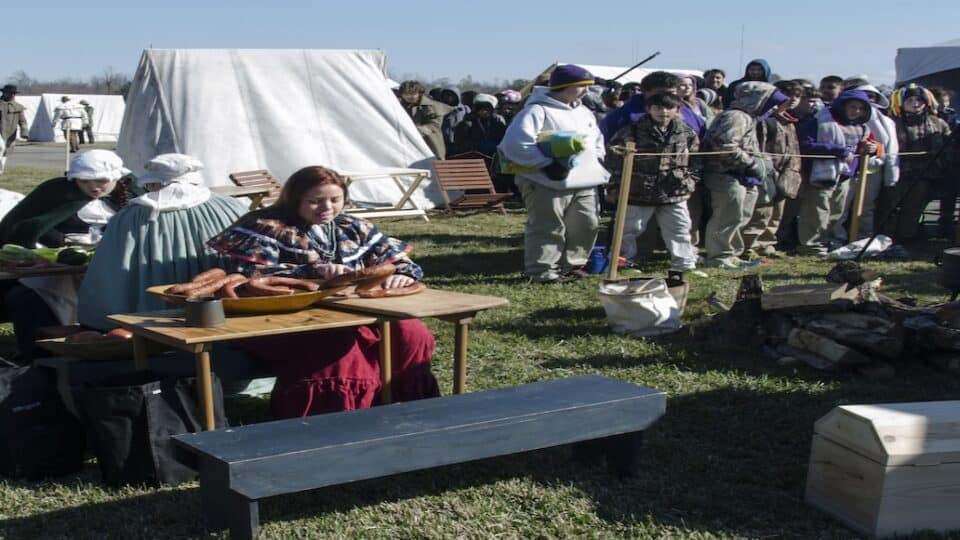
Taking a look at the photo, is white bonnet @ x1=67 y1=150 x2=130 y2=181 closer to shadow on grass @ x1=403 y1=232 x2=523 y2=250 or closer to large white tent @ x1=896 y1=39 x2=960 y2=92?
shadow on grass @ x1=403 y1=232 x2=523 y2=250

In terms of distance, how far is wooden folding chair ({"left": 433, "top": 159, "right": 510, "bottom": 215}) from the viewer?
13.6 m

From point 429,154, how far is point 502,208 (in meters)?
1.20

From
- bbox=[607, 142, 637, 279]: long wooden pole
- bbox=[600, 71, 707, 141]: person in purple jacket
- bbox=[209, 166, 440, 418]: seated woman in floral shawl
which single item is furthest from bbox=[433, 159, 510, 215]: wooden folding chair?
bbox=[209, 166, 440, 418]: seated woman in floral shawl

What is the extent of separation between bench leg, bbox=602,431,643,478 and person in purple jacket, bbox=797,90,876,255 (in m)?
6.50

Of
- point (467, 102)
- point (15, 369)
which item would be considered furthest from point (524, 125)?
point (467, 102)

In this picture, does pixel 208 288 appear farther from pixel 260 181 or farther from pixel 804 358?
pixel 260 181

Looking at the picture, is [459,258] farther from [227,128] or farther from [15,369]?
[15,369]

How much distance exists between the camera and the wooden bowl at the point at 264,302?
4.11 meters

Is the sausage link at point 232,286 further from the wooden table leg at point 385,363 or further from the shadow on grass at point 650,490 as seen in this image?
the shadow on grass at point 650,490

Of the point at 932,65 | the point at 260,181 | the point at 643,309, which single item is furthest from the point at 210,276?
the point at 932,65

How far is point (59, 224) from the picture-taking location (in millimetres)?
5672

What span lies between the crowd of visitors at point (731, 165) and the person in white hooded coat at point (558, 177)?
11mm

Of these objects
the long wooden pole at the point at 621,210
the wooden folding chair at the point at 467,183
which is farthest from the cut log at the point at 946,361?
the wooden folding chair at the point at 467,183

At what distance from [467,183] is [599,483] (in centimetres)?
997
